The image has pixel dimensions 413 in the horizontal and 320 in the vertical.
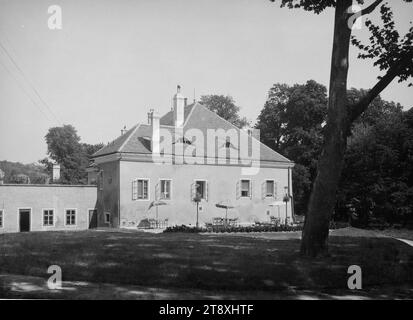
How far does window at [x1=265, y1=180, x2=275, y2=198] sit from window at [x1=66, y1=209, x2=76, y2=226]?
15.2 m

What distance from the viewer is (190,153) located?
101ft

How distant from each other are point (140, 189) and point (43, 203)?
7.14 metres

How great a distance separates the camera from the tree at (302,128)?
40500 mm

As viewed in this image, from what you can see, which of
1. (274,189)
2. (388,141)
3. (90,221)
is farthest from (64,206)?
(388,141)

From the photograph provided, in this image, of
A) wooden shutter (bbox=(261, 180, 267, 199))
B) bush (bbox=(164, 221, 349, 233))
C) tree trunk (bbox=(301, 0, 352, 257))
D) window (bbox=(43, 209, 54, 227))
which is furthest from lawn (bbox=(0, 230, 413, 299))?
wooden shutter (bbox=(261, 180, 267, 199))

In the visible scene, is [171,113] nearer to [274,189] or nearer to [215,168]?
[215,168]

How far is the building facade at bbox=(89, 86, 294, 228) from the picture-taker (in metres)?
28.5

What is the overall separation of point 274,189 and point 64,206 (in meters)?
16.6

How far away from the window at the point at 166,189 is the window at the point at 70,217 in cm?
693

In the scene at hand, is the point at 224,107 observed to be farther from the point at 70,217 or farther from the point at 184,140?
the point at 70,217

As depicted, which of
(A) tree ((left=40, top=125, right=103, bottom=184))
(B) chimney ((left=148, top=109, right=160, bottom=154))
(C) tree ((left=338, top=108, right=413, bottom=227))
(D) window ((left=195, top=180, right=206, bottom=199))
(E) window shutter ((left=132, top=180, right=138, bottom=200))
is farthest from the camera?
(A) tree ((left=40, top=125, right=103, bottom=184))

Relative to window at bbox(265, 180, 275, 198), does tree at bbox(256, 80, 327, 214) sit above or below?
above

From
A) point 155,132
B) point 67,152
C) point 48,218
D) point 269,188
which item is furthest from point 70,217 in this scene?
point 67,152

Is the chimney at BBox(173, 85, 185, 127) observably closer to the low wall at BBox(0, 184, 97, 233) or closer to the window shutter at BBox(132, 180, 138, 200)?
the window shutter at BBox(132, 180, 138, 200)
